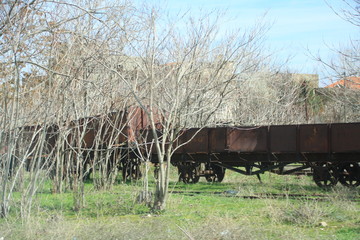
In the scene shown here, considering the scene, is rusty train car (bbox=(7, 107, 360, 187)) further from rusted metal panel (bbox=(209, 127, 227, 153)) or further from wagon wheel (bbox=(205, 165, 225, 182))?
wagon wheel (bbox=(205, 165, 225, 182))

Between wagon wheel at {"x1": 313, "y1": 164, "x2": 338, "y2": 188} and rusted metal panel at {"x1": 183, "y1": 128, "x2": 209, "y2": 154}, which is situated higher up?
rusted metal panel at {"x1": 183, "y1": 128, "x2": 209, "y2": 154}

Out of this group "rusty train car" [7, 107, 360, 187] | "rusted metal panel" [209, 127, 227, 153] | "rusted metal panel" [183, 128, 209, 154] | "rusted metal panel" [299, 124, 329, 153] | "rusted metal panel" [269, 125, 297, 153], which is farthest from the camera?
"rusted metal panel" [183, 128, 209, 154]

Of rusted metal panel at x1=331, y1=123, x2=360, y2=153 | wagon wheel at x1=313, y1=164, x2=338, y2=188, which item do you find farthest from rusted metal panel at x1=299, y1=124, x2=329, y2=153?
wagon wheel at x1=313, y1=164, x2=338, y2=188

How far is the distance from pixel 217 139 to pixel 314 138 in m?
3.62

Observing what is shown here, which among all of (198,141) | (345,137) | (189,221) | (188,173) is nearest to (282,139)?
(345,137)

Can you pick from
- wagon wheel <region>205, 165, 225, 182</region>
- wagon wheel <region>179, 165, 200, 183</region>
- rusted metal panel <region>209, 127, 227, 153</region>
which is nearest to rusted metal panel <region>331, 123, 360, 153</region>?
rusted metal panel <region>209, 127, 227, 153</region>

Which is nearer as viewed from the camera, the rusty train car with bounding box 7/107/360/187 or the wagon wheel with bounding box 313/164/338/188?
the rusty train car with bounding box 7/107/360/187

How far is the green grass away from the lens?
7.57m

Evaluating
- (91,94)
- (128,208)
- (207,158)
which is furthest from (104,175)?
(207,158)

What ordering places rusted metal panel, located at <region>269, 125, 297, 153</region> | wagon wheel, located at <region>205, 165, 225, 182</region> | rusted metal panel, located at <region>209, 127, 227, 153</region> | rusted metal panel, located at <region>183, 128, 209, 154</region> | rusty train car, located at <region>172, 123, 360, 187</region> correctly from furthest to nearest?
1. wagon wheel, located at <region>205, 165, 225, 182</region>
2. rusted metal panel, located at <region>183, 128, 209, 154</region>
3. rusted metal panel, located at <region>209, 127, 227, 153</region>
4. rusted metal panel, located at <region>269, 125, 297, 153</region>
5. rusty train car, located at <region>172, 123, 360, 187</region>

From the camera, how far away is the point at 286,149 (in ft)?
52.9

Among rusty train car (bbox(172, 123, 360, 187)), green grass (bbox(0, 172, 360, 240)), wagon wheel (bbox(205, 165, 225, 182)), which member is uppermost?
rusty train car (bbox(172, 123, 360, 187))

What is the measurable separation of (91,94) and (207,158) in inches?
248

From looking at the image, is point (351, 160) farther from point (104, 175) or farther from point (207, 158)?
point (104, 175)
